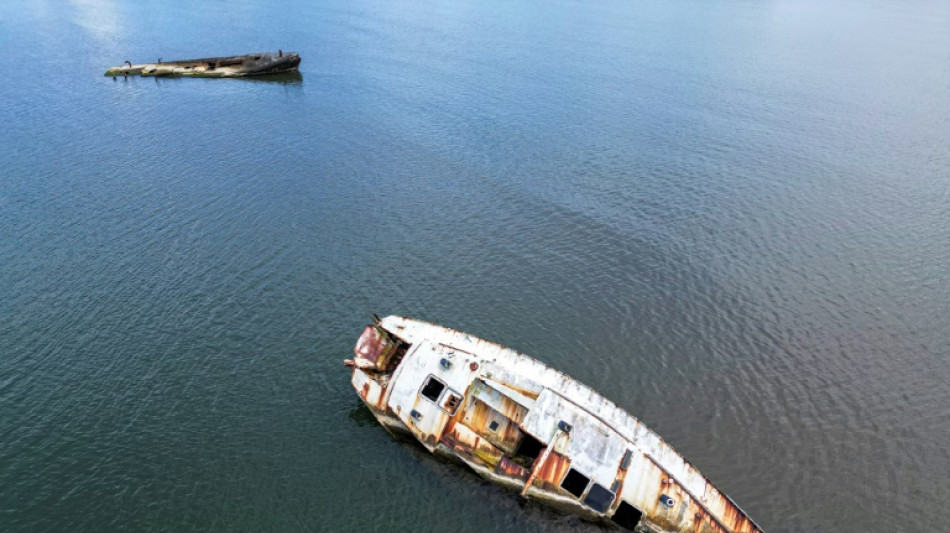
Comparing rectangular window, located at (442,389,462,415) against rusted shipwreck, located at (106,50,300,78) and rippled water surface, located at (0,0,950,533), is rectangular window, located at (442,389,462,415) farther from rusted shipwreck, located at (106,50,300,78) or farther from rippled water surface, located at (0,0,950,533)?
rusted shipwreck, located at (106,50,300,78)

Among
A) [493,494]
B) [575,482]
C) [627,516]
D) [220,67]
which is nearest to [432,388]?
[493,494]

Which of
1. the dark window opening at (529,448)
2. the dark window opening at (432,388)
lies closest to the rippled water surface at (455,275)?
the dark window opening at (529,448)

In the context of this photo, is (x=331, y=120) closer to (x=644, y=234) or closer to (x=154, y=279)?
(x=154, y=279)

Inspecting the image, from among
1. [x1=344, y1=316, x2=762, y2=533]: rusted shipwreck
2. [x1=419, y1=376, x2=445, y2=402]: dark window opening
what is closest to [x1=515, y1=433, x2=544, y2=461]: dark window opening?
[x1=344, y1=316, x2=762, y2=533]: rusted shipwreck

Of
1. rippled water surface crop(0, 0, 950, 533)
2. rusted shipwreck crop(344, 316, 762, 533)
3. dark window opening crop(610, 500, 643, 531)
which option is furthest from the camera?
rippled water surface crop(0, 0, 950, 533)

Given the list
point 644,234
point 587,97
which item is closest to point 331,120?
point 587,97

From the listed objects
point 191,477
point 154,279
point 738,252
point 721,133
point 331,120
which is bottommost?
point 191,477

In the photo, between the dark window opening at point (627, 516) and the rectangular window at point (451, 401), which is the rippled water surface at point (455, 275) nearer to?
the dark window opening at point (627, 516)
